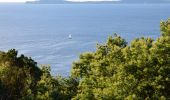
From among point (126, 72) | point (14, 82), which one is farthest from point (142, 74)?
point (14, 82)

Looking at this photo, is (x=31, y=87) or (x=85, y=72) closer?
(x=85, y=72)

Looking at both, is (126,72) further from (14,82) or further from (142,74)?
(14,82)

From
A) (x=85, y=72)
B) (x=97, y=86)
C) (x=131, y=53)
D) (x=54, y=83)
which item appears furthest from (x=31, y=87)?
(x=131, y=53)

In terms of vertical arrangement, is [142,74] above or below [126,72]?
below

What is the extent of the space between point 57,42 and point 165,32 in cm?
15142

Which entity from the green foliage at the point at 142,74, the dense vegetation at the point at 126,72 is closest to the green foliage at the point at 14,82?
the dense vegetation at the point at 126,72

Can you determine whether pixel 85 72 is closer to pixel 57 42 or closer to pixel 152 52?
pixel 152 52

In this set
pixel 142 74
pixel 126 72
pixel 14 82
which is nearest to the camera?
pixel 142 74

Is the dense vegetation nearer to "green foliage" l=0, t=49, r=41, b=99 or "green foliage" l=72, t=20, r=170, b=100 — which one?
"green foliage" l=72, t=20, r=170, b=100

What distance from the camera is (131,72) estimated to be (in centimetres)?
2886

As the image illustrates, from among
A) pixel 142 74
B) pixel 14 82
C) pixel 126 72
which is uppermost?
pixel 14 82

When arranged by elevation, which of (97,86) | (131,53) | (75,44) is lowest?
(97,86)

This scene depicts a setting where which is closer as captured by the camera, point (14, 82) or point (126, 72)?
point (126, 72)

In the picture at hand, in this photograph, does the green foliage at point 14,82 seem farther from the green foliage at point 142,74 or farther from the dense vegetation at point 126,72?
the green foliage at point 142,74
